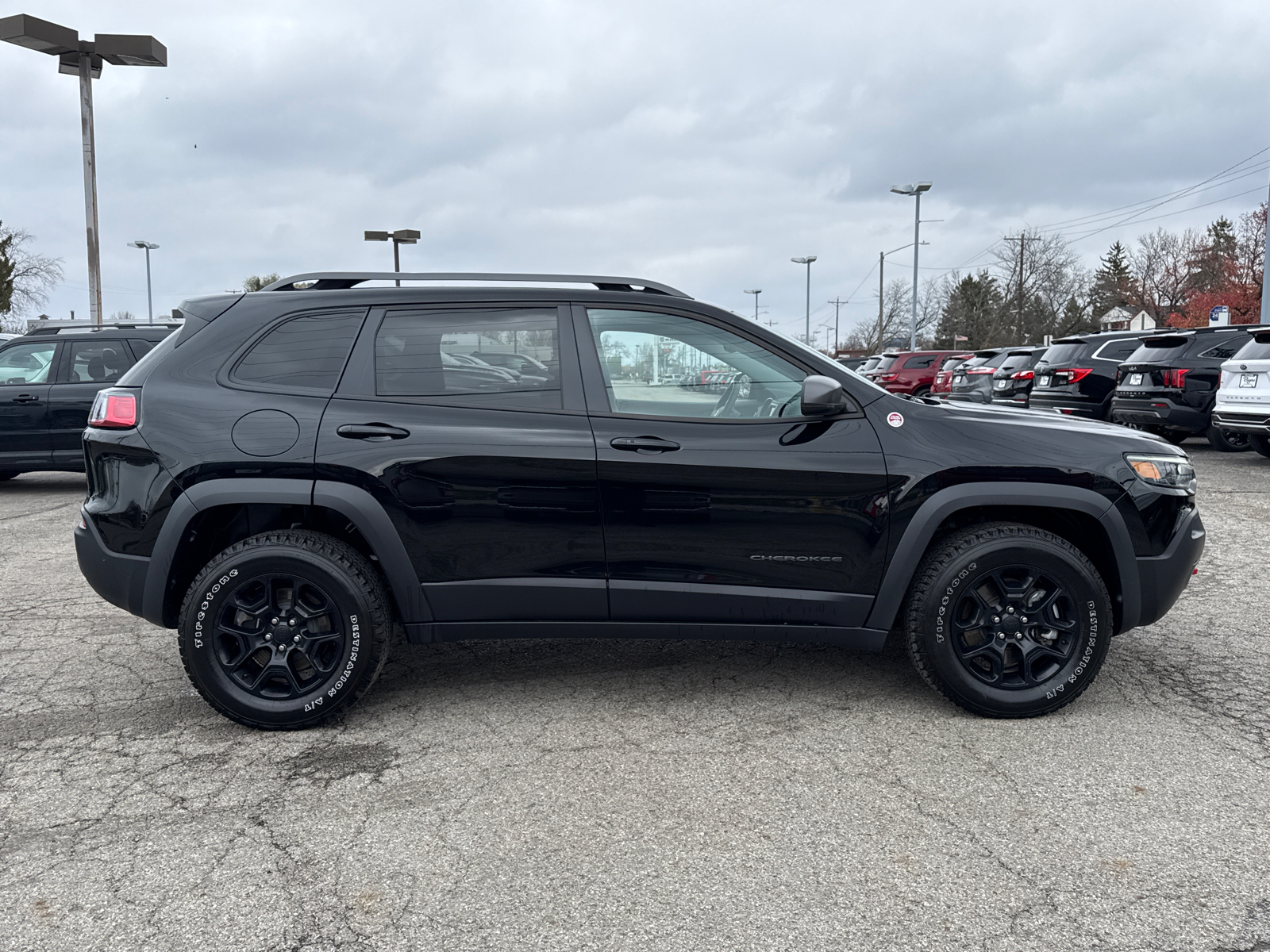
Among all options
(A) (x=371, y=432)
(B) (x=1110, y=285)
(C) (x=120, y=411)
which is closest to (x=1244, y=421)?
(A) (x=371, y=432)

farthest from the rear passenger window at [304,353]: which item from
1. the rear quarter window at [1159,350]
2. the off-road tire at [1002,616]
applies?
the rear quarter window at [1159,350]

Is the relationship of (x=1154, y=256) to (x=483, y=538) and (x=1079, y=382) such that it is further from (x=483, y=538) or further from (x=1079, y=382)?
(x=483, y=538)

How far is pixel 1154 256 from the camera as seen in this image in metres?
71.7

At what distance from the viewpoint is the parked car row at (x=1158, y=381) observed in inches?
444

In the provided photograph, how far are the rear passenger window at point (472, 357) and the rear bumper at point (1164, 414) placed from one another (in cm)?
1144

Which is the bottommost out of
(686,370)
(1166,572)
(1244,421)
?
(1166,572)

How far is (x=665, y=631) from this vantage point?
154 inches

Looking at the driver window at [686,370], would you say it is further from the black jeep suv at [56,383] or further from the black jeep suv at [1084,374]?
the black jeep suv at [1084,374]

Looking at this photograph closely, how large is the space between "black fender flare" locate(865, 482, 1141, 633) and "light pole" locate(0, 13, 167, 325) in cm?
1714

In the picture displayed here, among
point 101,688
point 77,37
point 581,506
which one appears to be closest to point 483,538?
point 581,506

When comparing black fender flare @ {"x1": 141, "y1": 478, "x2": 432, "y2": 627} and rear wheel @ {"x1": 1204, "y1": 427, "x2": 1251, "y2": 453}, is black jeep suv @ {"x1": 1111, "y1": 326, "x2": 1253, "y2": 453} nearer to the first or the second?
rear wheel @ {"x1": 1204, "y1": 427, "x2": 1251, "y2": 453}

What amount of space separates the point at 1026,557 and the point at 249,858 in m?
2.85

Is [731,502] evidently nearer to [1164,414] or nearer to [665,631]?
[665,631]

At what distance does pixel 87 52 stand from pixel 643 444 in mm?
18039
